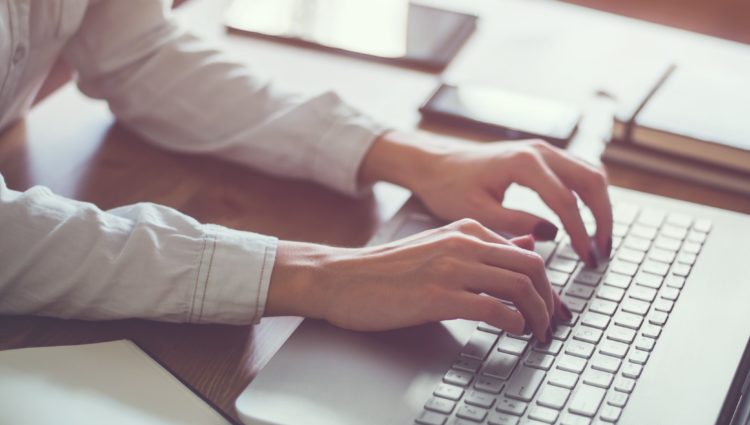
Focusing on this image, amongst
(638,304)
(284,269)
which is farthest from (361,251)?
(638,304)

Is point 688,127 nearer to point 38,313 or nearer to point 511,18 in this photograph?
point 511,18

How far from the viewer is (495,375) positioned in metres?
0.71

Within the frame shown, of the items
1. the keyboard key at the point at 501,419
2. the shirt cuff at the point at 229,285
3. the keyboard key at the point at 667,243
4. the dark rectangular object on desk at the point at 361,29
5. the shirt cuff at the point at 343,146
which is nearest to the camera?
the keyboard key at the point at 501,419

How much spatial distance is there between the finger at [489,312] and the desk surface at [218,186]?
145mm

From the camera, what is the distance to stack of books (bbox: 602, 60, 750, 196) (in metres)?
1.00

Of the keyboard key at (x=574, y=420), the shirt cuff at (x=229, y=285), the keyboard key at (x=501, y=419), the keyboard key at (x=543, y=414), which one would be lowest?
the keyboard key at (x=574, y=420)

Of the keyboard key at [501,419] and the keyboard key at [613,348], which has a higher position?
the keyboard key at [501,419]

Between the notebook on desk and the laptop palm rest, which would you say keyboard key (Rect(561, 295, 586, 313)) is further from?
the notebook on desk

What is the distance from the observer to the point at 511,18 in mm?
1366

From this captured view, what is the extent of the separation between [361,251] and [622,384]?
23 centimetres

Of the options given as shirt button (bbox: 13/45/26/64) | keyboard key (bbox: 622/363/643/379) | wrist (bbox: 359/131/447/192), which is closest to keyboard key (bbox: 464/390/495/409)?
keyboard key (bbox: 622/363/643/379)

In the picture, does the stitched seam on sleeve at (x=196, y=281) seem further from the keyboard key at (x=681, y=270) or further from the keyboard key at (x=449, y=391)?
the keyboard key at (x=681, y=270)

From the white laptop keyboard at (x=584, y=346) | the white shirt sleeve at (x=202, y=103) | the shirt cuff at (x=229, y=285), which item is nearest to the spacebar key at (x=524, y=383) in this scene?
the white laptop keyboard at (x=584, y=346)

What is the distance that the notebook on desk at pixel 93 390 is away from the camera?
2.20 ft
